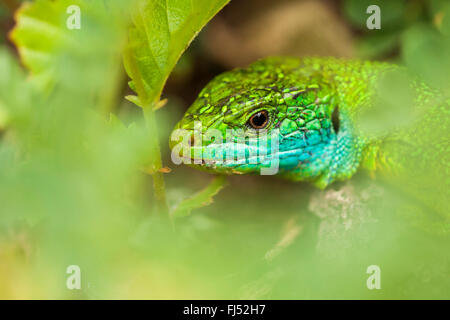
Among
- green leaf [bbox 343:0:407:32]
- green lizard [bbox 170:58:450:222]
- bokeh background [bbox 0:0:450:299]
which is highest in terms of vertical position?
green leaf [bbox 343:0:407:32]

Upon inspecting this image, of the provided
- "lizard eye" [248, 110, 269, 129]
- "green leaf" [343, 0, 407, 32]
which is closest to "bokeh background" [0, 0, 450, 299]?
"green leaf" [343, 0, 407, 32]

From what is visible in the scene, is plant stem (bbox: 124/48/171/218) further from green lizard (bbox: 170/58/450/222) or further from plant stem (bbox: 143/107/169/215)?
green lizard (bbox: 170/58/450/222)

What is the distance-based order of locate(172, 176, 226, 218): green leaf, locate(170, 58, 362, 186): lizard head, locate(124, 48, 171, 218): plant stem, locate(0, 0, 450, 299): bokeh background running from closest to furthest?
1. locate(0, 0, 450, 299): bokeh background
2. locate(124, 48, 171, 218): plant stem
3. locate(172, 176, 226, 218): green leaf
4. locate(170, 58, 362, 186): lizard head

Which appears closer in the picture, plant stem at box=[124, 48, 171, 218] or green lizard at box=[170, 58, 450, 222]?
plant stem at box=[124, 48, 171, 218]

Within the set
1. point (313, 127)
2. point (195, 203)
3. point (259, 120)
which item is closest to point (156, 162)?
point (195, 203)

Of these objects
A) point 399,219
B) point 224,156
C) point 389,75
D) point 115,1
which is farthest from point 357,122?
point 115,1

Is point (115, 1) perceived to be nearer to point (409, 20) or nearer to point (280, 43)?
point (409, 20)

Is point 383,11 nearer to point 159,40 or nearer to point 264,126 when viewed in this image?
point 264,126
